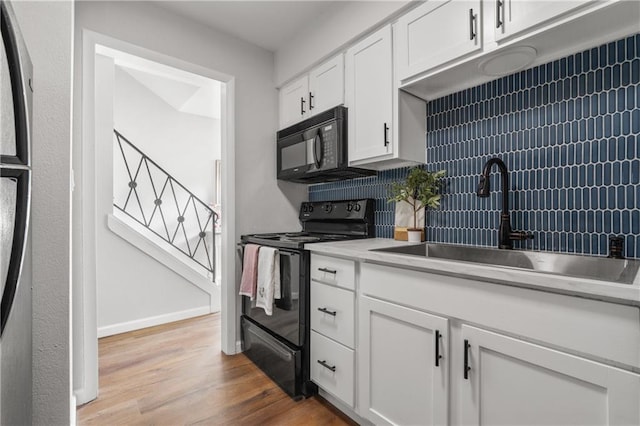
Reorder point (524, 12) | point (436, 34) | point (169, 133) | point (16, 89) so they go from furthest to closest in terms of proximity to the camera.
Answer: point (169, 133)
point (436, 34)
point (524, 12)
point (16, 89)

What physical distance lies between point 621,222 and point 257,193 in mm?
2199

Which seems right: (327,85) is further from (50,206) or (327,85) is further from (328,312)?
(50,206)

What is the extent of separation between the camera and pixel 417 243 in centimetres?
189

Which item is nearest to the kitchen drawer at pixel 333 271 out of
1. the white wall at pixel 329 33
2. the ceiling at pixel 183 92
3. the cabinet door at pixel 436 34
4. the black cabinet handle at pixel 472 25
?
the cabinet door at pixel 436 34

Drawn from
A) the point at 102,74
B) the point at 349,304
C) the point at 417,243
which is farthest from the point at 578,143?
the point at 102,74

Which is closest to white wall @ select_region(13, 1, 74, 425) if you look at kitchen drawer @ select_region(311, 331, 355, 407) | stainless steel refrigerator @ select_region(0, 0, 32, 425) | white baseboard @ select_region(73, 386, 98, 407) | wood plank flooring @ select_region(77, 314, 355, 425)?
stainless steel refrigerator @ select_region(0, 0, 32, 425)

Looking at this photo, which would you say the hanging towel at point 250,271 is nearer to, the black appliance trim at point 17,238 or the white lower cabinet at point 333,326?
the white lower cabinet at point 333,326

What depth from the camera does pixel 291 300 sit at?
1937 millimetres

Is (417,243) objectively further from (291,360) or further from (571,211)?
(291,360)

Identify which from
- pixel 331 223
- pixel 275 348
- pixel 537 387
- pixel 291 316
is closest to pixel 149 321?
pixel 275 348

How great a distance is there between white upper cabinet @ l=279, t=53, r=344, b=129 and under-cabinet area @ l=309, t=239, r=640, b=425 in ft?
3.72

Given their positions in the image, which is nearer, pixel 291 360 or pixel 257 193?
pixel 291 360

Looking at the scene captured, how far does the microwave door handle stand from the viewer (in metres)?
2.21

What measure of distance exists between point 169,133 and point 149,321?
9.69 feet
